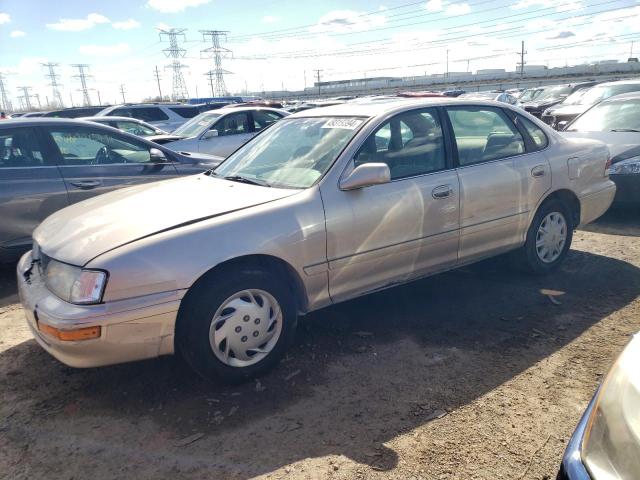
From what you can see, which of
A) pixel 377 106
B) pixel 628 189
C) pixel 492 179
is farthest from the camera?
pixel 628 189

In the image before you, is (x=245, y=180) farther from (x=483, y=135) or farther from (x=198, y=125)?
(x=198, y=125)

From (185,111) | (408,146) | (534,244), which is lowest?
(534,244)

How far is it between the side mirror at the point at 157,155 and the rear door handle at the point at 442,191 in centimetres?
344

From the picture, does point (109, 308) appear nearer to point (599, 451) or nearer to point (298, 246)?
point (298, 246)

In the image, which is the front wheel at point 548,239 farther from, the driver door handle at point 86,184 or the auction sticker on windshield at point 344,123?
the driver door handle at point 86,184

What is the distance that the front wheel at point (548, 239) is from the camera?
15.4 ft

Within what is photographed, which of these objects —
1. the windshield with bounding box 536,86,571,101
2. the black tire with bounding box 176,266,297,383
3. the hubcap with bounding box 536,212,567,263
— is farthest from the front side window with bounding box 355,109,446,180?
the windshield with bounding box 536,86,571,101

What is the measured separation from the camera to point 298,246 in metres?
3.27

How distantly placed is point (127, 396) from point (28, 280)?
98cm

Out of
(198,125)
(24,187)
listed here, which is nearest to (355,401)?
(24,187)

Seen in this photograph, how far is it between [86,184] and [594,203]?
5.05 m

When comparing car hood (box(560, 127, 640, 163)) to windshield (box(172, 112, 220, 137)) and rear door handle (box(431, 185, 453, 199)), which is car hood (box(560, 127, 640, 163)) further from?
windshield (box(172, 112, 220, 137))

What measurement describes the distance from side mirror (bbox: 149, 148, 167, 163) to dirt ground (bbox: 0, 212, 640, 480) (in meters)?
2.29

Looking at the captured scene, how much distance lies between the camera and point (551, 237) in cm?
482
